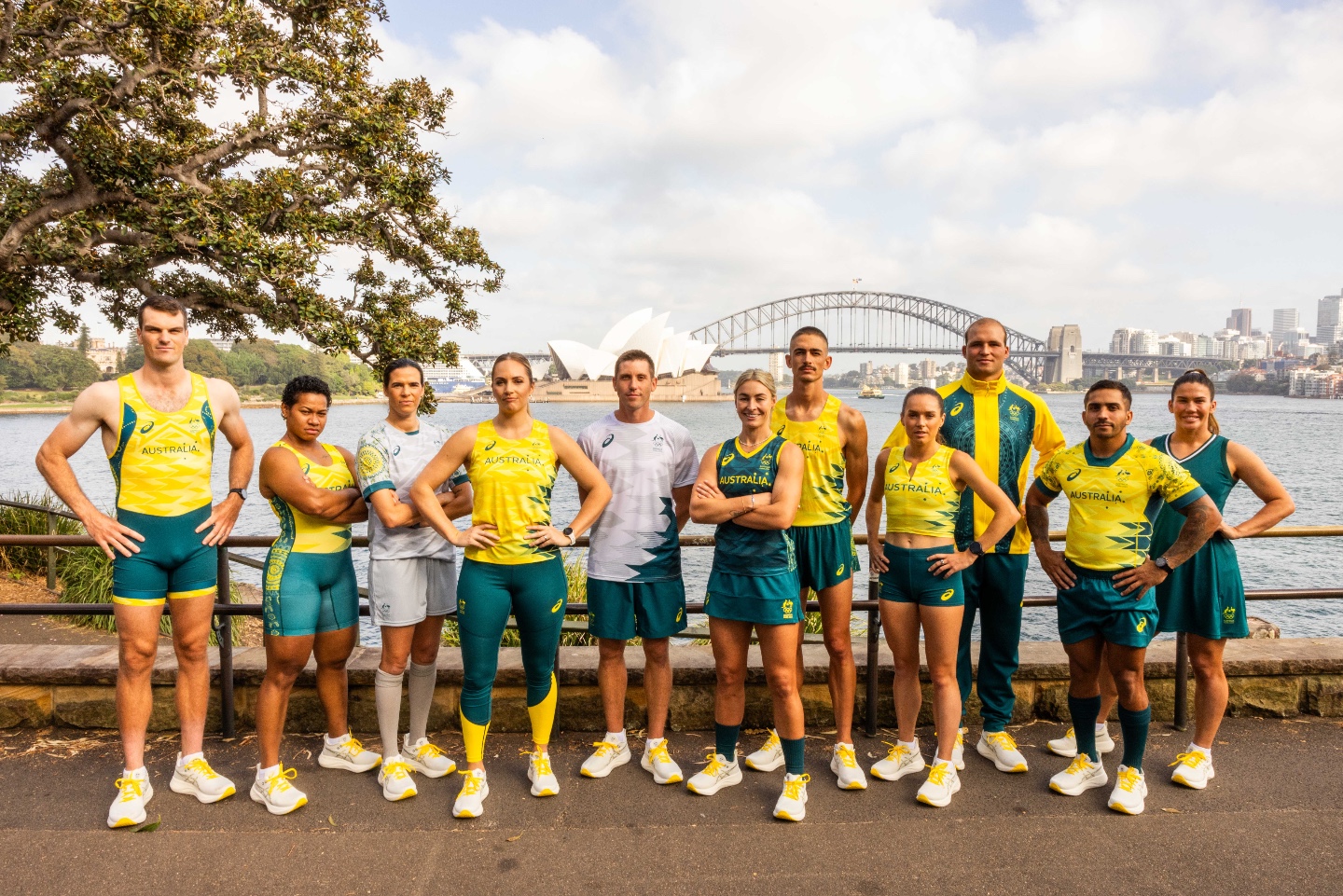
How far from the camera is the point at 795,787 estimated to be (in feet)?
10.0

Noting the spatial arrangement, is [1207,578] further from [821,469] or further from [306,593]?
[306,593]

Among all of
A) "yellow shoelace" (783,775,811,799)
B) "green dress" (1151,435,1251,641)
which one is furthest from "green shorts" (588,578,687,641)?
"green dress" (1151,435,1251,641)

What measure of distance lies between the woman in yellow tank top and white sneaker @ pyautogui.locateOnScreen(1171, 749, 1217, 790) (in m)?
0.86

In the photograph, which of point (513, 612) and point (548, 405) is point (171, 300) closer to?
point (513, 612)

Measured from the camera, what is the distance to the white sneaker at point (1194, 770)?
322cm

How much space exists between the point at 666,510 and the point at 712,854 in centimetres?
135

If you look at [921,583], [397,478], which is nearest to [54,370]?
[397,478]

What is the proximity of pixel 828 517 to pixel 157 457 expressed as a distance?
9.05 ft

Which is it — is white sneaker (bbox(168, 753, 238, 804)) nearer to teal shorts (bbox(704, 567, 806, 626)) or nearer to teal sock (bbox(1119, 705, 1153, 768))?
teal shorts (bbox(704, 567, 806, 626))

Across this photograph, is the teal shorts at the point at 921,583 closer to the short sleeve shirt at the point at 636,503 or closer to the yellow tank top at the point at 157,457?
the short sleeve shirt at the point at 636,503

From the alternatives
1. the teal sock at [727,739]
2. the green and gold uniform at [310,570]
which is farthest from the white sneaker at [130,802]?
the teal sock at [727,739]

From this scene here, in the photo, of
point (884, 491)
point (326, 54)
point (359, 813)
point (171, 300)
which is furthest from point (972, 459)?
point (326, 54)

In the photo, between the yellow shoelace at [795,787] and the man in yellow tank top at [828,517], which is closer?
the yellow shoelace at [795,787]

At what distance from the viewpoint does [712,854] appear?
2.77 meters
